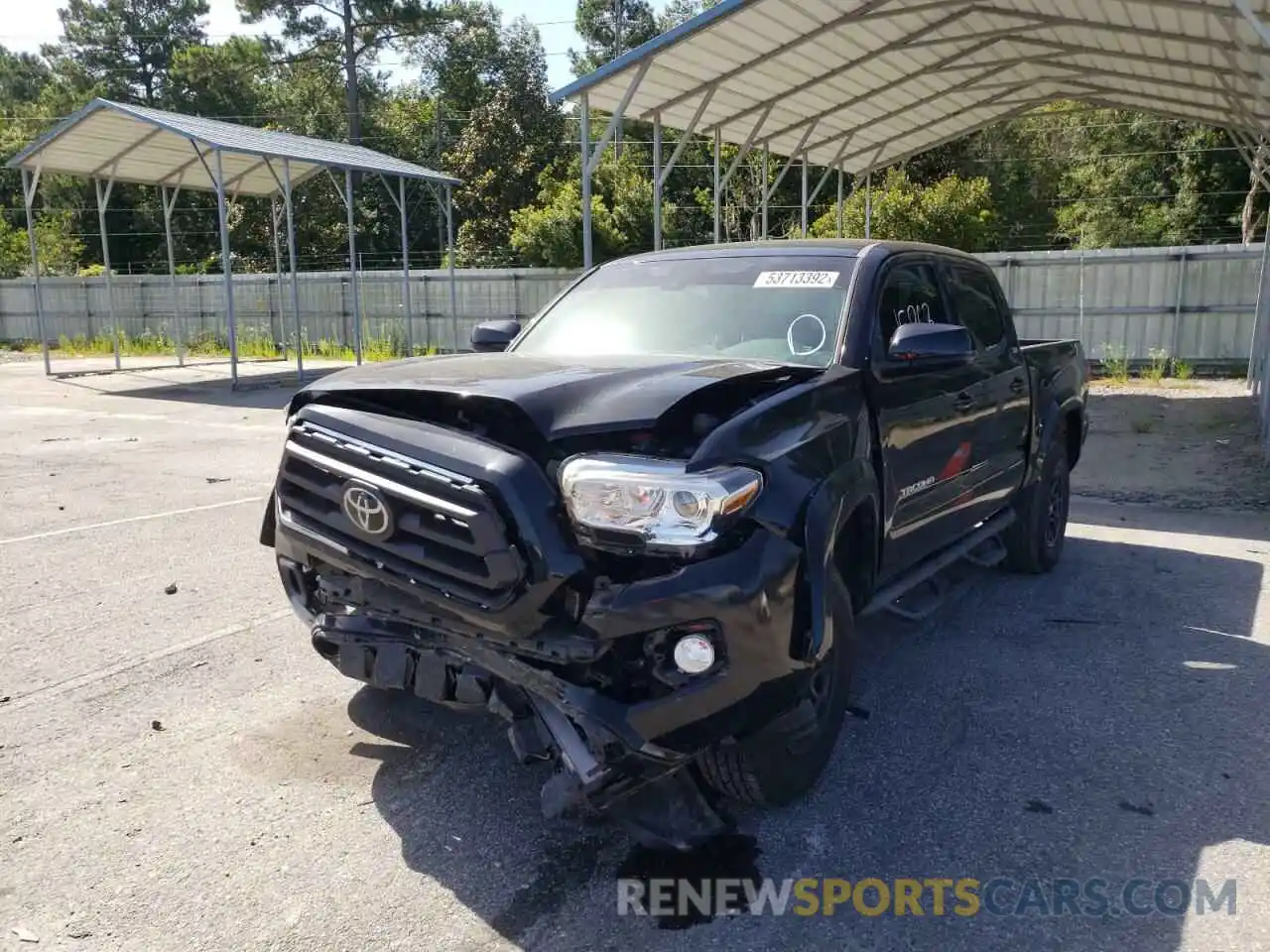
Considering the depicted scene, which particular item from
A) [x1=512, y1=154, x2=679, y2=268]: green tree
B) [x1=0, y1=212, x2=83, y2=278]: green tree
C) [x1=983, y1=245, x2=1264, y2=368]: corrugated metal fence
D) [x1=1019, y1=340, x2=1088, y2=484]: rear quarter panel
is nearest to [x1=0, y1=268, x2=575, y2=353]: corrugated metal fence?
[x1=512, y1=154, x2=679, y2=268]: green tree

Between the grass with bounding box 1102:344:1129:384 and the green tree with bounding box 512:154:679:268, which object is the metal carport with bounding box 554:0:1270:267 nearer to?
the grass with bounding box 1102:344:1129:384

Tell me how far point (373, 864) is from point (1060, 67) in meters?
15.8

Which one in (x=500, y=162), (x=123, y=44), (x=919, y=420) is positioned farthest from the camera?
(x=123, y=44)

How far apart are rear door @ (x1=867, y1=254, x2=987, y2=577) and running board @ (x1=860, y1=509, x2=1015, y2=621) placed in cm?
10

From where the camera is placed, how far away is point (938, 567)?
4887mm

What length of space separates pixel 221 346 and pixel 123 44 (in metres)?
30.4

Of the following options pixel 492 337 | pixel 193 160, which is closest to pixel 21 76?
pixel 193 160

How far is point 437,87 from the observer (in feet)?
154

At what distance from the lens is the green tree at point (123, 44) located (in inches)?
1932

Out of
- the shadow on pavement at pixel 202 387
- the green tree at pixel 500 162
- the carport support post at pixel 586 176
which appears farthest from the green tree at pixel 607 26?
the carport support post at pixel 586 176

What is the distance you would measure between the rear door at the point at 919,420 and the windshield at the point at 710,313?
0.26 m

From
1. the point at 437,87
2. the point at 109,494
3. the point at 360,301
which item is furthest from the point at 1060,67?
the point at 437,87

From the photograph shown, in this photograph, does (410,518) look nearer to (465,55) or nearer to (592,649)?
(592,649)

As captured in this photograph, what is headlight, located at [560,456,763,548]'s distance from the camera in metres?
2.84
